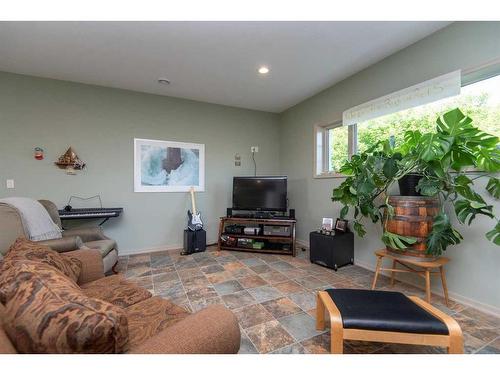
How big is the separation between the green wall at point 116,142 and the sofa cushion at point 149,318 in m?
2.38

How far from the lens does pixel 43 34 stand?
2059 mm

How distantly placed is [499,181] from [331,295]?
4.92 feet

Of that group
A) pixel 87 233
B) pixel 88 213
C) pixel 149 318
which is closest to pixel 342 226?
pixel 149 318

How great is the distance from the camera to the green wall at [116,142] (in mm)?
2824

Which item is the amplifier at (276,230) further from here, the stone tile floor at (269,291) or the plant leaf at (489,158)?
the plant leaf at (489,158)

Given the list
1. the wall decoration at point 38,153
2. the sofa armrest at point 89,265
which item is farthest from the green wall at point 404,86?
the wall decoration at point 38,153

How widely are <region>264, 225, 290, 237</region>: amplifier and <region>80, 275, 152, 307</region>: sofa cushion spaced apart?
2210mm

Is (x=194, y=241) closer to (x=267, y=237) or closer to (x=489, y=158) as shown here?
(x=267, y=237)

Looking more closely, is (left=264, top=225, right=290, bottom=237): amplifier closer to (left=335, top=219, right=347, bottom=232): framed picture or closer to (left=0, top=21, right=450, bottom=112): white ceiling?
(left=335, top=219, right=347, bottom=232): framed picture

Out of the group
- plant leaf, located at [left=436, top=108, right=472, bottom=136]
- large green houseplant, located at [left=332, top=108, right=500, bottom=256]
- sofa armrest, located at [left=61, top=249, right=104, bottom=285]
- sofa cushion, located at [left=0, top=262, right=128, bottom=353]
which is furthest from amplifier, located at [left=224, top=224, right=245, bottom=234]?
sofa cushion, located at [left=0, top=262, right=128, bottom=353]

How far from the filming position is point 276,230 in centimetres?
343

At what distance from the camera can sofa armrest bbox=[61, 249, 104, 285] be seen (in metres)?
1.60

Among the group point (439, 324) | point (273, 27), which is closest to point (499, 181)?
point (439, 324)

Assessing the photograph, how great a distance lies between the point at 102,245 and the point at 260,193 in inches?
86.7
